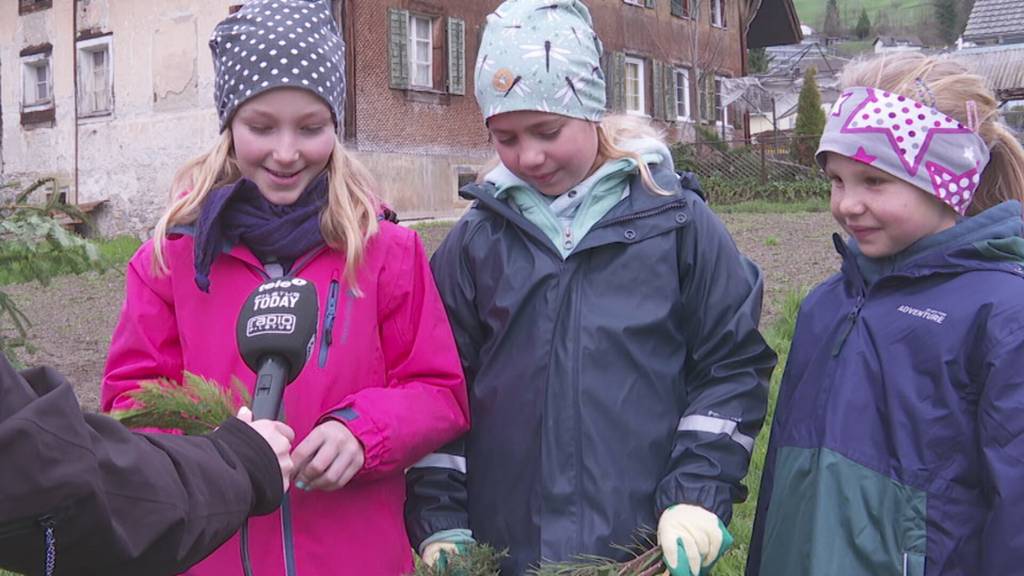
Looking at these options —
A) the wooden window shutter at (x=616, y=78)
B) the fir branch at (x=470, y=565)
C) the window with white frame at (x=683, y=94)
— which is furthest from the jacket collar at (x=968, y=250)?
the window with white frame at (x=683, y=94)

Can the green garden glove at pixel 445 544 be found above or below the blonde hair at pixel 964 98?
below

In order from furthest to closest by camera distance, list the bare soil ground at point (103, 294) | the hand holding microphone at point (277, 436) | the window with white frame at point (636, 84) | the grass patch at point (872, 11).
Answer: the grass patch at point (872, 11), the window with white frame at point (636, 84), the bare soil ground at point (103, 294), the hand holding microphone at point (277, 436)

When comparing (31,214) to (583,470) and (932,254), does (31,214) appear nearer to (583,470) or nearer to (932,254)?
(583,470)

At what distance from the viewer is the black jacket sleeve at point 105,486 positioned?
4.45 feet

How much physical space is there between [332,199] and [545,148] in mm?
510

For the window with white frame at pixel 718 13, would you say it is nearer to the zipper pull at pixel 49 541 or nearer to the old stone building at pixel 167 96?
the old stone building at pixel 167 96

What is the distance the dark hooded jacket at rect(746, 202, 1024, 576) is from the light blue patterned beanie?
2.44ft

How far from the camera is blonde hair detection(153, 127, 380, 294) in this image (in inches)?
91.7

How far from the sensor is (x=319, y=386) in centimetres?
227

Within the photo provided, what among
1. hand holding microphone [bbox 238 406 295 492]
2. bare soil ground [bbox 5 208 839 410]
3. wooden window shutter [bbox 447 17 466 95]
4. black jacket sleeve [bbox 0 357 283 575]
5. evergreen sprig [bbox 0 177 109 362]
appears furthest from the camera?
wooden window shutter [bbox 447 17 466 95]

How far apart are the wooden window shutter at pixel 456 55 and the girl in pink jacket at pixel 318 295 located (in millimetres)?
14820

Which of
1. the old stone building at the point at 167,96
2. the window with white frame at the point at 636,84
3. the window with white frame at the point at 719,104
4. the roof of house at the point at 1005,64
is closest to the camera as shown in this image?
the old stone building at the point at 167,96

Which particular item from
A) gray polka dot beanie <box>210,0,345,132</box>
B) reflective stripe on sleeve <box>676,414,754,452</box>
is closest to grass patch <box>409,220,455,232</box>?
gray polka dot beanie <box>210,0,345,132</box>

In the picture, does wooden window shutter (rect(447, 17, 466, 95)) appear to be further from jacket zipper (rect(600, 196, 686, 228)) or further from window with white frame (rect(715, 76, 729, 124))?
jacket zipper (rect(600, 196, 686, 228))
